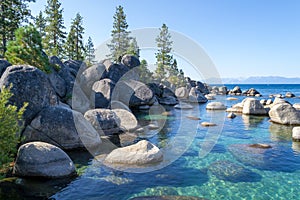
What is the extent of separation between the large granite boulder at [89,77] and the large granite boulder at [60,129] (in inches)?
625

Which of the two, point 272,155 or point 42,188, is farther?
point 272,155

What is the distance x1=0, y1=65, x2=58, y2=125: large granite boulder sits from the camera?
45.9 feet

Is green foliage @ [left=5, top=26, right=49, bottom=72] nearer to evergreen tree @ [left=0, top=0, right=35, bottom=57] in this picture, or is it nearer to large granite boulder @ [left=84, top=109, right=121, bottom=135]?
large granite boulder @ [left=84, top=109, right=121, bottom=135]

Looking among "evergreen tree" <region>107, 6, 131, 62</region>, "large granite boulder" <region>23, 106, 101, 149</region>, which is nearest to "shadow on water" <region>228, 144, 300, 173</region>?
"large granite boulder" <region>23, 106, 101, 149</region>

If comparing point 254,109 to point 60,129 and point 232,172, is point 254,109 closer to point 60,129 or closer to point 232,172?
point 232,172

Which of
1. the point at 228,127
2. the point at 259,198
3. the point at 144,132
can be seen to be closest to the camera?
the point at 259,198

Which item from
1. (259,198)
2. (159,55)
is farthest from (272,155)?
(159,55)

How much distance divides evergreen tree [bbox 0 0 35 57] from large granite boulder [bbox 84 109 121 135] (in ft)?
68.2

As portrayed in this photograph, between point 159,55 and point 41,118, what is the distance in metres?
54.7

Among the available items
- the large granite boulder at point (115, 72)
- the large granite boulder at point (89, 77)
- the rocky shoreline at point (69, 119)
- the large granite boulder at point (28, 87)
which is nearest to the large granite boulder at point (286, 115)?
the rocky shoreline at point (69, 119)

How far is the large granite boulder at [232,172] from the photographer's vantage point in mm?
11633

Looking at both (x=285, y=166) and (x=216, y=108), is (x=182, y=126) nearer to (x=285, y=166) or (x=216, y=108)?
(x=285, y=166)

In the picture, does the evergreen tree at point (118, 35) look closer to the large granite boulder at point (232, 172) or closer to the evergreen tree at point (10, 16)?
the evergreen tree at point (10, 16)

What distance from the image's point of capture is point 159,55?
6681 centimetres
